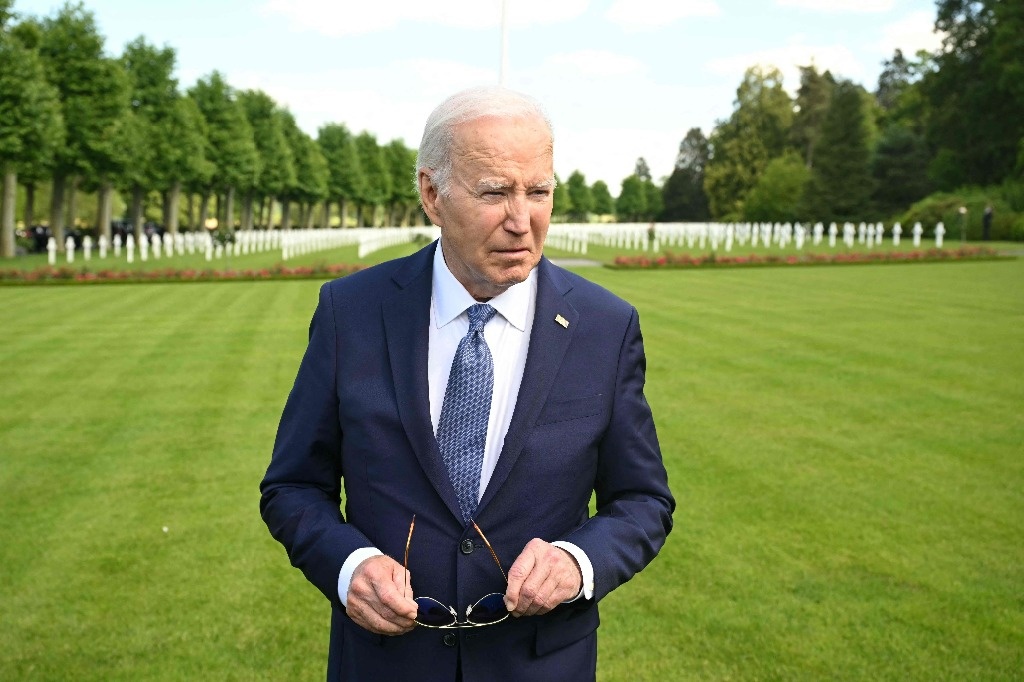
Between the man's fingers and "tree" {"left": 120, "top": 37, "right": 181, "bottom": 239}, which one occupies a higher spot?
"tree" {"left": 120, "top": 37, "right": 181, "bottom": 239}

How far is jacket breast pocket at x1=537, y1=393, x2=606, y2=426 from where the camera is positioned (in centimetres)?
234

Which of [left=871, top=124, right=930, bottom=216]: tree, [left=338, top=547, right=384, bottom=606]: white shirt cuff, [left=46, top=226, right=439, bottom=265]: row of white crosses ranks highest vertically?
[left=871, top=124, right=930, bottom=216]: tree

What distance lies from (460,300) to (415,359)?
0.19m

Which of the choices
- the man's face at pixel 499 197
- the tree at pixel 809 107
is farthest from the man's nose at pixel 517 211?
the tree at pixel 809 107

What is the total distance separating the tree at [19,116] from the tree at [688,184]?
266 feet

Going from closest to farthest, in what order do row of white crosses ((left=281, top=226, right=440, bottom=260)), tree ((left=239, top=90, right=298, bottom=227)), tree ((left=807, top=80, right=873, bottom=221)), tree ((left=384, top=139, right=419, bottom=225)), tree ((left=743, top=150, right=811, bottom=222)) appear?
row of white crosses ((left=281, top=226, right=440, bottom=260)) < tree ((left=807, top=80, right=873, bottom=221)) < tree ((left=239, top=90, right=298, bottom=227)) < tree ((left=743, top=150, right=811, bottom=222)) < tree ((left=384, top=139, right=419, bottom=225))

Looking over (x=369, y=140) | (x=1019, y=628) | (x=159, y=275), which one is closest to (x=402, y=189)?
(x=369, y=140)

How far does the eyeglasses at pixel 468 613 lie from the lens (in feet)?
7.27

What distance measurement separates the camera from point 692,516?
7.23m

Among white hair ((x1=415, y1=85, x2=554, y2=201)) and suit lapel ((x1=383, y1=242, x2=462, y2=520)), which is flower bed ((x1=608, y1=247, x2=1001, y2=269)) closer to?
suit lapel ((x1=383, y1=242, x2=462, y2=520))

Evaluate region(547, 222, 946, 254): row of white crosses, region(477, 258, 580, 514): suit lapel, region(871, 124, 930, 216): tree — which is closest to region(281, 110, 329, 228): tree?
region(547, 222, 946, 254): row of white crosses

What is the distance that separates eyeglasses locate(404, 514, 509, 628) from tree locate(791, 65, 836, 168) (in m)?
97.8

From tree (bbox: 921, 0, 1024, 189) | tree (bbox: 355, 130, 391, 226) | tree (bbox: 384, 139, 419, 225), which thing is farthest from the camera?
tree (bbox: 384, 139, 419, 225)

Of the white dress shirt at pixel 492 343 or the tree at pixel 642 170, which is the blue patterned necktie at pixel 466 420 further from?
the tree at pixel 642 170
